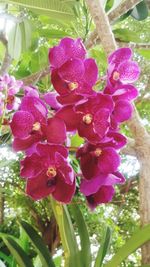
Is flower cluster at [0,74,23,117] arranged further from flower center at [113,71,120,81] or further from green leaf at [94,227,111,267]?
green leaf at [94,227,111,267]

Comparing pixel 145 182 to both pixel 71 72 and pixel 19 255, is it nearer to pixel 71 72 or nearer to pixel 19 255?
pixel 71 72

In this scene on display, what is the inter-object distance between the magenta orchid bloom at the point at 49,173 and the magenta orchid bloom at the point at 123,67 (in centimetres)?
12

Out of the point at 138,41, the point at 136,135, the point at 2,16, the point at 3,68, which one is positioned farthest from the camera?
the point at 138,41

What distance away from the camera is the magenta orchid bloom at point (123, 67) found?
46 cm

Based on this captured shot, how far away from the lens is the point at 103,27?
2.65 ft

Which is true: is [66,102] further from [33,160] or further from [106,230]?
[106,230]

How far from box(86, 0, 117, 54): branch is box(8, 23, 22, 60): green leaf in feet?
1.31

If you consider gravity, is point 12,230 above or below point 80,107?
below

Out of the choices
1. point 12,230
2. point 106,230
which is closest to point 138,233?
point 106,230

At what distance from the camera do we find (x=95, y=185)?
0.43 m

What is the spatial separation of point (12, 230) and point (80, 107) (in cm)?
240

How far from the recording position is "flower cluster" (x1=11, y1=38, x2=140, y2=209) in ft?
1.34

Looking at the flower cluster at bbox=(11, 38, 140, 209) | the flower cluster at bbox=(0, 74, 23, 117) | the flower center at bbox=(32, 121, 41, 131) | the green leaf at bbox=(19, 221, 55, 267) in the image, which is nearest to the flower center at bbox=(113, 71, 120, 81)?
the flower cluster at bbox=(11, 38, 140, 209)

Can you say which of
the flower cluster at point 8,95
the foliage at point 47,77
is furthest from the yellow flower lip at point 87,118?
the foliage at point 47,77
